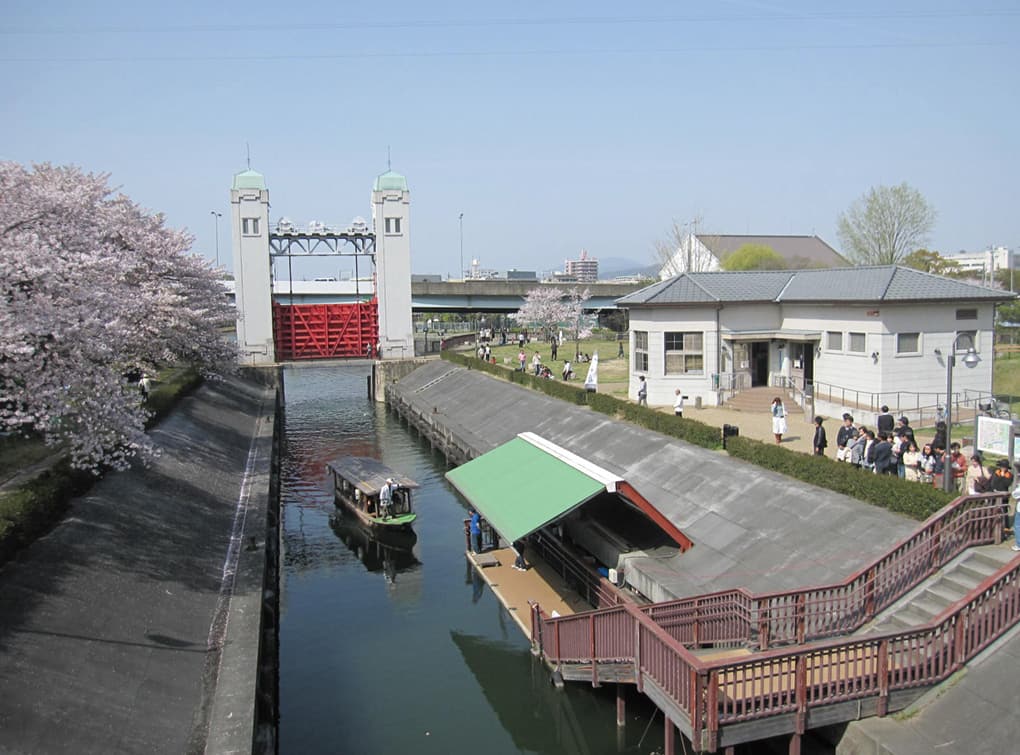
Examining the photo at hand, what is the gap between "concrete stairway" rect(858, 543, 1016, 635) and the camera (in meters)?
13.3

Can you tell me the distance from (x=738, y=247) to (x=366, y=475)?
71.5m

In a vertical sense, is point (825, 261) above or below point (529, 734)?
above

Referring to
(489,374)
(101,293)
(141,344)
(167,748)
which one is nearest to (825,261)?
(489,374)

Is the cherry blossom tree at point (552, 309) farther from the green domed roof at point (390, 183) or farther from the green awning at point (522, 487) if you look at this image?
the green awning at point (522, 487)

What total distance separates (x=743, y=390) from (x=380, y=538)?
52.6 feet

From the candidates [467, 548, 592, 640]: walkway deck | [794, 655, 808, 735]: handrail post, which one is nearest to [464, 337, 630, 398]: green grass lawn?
[467, 548, 592, 640]: walkway deck

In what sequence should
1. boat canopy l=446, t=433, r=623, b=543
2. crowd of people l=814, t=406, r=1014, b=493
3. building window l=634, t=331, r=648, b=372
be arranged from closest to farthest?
crowd of people l=814, t=406, r=1014, b=493
boat canopy l=446, t=433, r=623, b=543
building window l=634, t=331, r=648, b=372

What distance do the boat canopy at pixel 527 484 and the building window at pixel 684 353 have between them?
484 inches

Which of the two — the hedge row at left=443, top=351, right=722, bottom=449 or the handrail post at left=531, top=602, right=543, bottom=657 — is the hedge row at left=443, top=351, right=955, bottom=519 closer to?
the hedge row at left=443, top=351, right=722, bottom=449

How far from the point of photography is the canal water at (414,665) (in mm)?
15656

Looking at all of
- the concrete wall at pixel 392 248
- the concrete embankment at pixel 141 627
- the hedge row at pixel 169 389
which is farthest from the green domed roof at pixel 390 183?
the concrete embankment at pixel 141 627

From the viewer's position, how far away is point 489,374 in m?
51.9

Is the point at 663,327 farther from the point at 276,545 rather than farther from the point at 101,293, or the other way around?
the point at 101,293

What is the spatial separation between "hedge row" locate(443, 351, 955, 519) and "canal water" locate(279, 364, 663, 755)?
6501 mm
